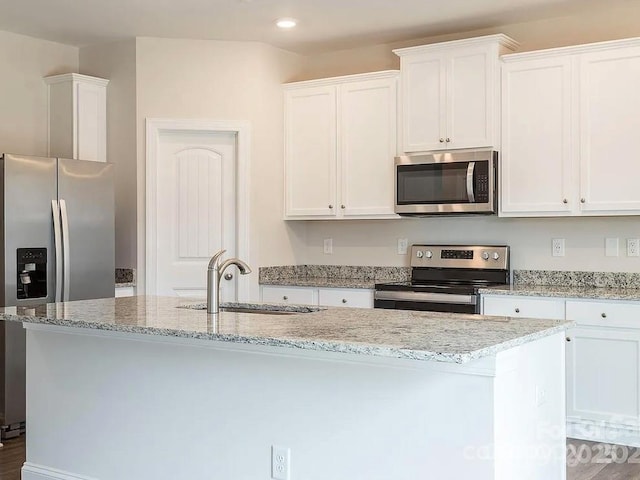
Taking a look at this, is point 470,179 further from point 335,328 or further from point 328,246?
point 335,328

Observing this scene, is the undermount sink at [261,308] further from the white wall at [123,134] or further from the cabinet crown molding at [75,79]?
the cabinet crown molding at [75,79]

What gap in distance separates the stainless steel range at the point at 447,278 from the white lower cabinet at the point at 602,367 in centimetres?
49

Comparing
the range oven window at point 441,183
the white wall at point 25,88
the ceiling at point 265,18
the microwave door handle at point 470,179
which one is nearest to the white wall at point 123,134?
the ceiling at point 265,18

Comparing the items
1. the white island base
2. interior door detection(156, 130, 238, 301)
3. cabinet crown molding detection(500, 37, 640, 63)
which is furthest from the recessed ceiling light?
the white island base

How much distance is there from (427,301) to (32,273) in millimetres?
2449

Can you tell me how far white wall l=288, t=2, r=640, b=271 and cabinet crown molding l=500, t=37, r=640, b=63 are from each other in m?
0.29

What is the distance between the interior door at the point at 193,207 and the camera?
5406 millimetres

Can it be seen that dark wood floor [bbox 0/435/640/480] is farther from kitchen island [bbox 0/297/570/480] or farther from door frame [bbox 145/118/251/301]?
door frame [bbox 145/118/251/301]

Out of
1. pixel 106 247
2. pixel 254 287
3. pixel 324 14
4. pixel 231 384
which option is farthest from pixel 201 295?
pixel 231 384

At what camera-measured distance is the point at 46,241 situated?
15.2 feet

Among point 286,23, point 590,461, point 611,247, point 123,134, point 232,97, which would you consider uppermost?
point 286,23

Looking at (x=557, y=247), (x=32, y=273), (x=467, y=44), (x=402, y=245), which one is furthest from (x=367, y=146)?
(x=32, y=273)

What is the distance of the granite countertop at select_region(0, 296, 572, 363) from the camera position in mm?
2186

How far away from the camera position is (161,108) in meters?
5.34
